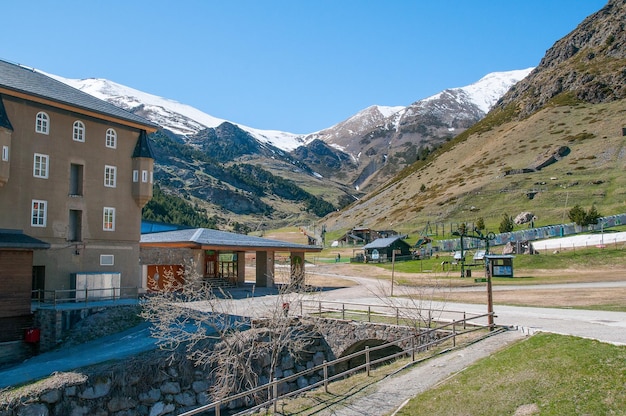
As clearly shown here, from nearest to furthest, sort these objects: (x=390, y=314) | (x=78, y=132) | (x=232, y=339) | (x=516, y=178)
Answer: (x=232, y=339) → (x=390, y=314) → (x=78, y=132) → (x=516, y=178)

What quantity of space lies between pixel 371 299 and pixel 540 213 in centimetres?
4853

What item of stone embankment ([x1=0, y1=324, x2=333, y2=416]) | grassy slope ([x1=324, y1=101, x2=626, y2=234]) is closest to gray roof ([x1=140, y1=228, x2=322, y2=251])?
stone embankment ([x1=0, y1=324, x2=333, y2=416])

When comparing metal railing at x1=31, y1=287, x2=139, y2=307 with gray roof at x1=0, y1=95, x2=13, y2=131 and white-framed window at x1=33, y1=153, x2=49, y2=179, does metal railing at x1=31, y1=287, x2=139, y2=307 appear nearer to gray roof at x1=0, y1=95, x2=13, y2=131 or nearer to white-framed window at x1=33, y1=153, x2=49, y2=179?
white-framed window at x1=33, y1=153, x2=49, y2=179

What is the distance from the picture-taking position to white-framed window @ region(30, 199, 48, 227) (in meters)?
32.6

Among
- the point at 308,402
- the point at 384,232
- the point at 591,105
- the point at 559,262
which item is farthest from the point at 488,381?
the point at 591,105

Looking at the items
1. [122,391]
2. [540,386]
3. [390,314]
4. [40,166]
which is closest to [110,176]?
[40,166]

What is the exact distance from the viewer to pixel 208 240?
4197cm

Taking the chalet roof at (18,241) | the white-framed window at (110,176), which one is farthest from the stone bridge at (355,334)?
the white-framed window at (110,176)

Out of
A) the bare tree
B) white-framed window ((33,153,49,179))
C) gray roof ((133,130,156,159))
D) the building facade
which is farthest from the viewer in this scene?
gray roof ((133,130,156,159))

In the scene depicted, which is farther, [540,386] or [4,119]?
[4,119]

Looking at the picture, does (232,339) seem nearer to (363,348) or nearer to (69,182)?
(363,348)

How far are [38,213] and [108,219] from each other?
16.5ft

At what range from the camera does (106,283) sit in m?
35.8

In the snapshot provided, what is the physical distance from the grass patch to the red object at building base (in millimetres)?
21866
